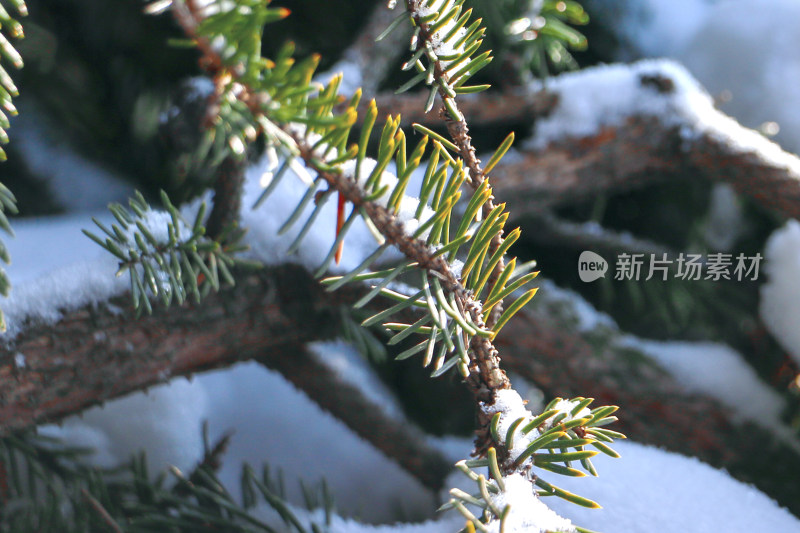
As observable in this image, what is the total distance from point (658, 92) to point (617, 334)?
27 centimetres

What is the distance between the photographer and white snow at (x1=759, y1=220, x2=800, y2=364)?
58 cm

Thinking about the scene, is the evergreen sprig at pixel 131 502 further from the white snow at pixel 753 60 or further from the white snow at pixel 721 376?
the white snow at pixel 753 60

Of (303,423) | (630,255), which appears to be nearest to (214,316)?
(303,423)

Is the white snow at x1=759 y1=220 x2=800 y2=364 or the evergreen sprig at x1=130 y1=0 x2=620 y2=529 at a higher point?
the white snow at x1=759 y1=220 x2=800 y2=364

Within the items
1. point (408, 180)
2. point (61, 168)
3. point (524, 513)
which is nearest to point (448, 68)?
point (408, 180)

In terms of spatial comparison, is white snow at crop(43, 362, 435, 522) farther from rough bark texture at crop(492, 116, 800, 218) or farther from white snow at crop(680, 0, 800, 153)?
white snow at crop(680, 0, 800, 153)

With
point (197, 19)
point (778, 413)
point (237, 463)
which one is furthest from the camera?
point (237, 463)

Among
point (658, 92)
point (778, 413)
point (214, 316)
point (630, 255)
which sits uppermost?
point (658, 92)

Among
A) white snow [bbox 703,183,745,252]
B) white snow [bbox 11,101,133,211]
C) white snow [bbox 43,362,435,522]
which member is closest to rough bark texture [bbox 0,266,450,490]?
white snow [bbox 43,362,435,522]

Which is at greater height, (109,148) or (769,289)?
(769,289)

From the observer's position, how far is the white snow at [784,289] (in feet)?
1.91

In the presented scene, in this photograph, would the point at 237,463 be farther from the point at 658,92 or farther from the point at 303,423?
the point at 658,92

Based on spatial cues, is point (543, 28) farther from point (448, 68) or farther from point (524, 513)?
point (524, 513)

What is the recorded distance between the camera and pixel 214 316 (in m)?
0.45
